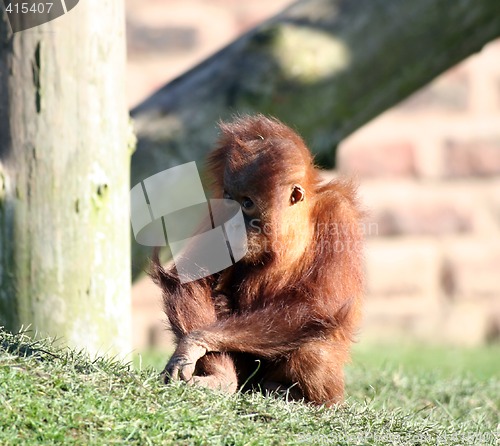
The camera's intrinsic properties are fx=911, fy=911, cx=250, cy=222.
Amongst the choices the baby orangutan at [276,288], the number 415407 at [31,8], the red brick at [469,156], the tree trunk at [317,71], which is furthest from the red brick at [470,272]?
the number 415407 at [31,8]

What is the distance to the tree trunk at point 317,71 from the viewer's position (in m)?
4.96

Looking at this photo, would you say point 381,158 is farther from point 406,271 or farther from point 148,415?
point 148,415

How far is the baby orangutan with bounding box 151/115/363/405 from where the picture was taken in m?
3.29

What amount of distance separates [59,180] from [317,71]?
1.84 metres

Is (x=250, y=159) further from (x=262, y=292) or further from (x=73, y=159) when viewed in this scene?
(x=73, y=159)

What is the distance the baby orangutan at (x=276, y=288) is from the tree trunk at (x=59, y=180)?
498 mm

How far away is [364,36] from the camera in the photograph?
17.0 ft

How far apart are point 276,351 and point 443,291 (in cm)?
504

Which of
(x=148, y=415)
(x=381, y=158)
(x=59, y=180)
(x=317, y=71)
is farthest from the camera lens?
(x=381, y=158)

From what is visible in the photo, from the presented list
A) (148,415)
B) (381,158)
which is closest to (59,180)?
(148,415)

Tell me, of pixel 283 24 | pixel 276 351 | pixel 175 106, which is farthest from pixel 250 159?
pixel 283 24

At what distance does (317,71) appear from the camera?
201 inches

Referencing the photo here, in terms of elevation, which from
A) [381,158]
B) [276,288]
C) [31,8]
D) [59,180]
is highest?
[31,8]

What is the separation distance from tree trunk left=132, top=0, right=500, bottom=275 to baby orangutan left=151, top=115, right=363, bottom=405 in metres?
1.38
